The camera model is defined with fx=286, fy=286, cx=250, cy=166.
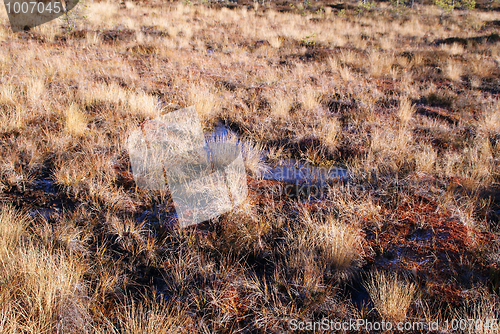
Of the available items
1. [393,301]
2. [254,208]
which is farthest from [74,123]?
[393,301]

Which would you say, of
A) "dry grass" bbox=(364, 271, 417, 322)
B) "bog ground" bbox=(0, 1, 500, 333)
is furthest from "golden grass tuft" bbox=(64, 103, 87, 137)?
"dry grass" bbox=(364, 271, 417, 322)

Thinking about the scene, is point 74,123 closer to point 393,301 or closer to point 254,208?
point 254,208

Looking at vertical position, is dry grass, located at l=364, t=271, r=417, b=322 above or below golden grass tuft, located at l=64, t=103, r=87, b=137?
below

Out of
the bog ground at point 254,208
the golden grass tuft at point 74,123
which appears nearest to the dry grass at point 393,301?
the bog ground at point 254,208

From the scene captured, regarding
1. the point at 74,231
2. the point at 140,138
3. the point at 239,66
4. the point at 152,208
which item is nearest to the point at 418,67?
the point at 239,66

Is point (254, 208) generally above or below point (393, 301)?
above

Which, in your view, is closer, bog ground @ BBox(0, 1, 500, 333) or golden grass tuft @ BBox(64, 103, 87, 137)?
bog ground @ BBox(0, 1, 500, 333)

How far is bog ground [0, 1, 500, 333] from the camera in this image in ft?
6.93

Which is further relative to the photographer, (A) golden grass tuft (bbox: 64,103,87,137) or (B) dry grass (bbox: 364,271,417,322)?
(A) golden grass tuft (bbox: 64,103,87,137)

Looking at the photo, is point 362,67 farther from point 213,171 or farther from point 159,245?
point 159,245

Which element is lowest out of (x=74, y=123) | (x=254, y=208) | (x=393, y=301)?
(x=393, y=301)

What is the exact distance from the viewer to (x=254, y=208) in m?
3.23

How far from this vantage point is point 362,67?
30.5 feet

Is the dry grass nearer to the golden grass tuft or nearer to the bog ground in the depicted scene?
the bog ground
